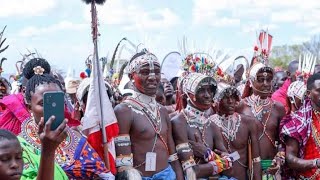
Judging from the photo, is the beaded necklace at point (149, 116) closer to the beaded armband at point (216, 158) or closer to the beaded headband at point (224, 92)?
the beaded armband at point (216, 158)

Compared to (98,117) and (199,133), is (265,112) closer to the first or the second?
(199,133)

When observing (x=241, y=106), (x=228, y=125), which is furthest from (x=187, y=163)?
(x=241, y=106)

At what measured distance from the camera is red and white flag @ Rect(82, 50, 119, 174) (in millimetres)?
4445

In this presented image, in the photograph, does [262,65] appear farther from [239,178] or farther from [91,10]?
[91,10]

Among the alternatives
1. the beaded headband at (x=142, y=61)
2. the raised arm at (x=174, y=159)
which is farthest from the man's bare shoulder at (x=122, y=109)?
the raised arm at (x=174, y=159)

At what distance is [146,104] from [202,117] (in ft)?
2.47

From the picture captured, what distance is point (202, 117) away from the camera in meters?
5.34

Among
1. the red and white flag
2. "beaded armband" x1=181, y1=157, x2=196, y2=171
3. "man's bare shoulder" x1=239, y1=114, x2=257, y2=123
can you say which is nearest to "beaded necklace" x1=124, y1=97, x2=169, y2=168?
"beaded armband" x1=181, y1=157, x2=196, y2=171

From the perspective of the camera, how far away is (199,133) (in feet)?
17.3

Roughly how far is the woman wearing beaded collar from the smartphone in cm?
99

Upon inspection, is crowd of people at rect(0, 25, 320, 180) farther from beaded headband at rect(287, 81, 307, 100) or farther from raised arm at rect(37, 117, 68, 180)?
raised arm at rect(37, 117, 68, 180)

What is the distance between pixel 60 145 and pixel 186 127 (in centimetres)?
169

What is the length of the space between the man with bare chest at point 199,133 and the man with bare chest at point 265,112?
2.50 feet

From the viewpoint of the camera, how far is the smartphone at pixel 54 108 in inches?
102
